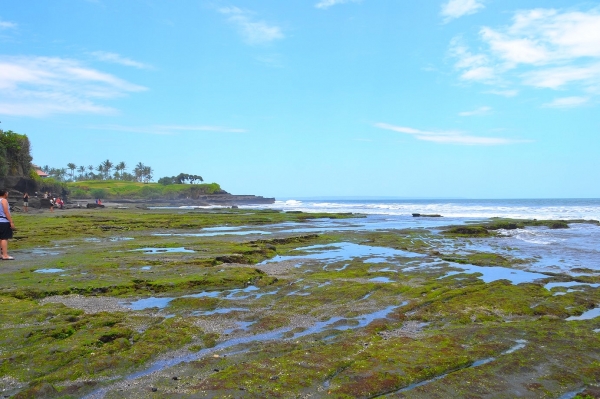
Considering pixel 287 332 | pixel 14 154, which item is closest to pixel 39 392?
pixel 287 332

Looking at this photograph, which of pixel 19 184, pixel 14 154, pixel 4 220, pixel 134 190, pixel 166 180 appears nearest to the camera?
pixel 4 220

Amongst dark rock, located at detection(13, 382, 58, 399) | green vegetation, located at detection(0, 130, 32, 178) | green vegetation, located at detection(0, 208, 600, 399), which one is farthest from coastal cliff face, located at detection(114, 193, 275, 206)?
dark rock, located at detection(13, 382, 58, 399)

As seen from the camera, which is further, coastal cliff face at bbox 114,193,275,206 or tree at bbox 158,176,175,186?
tree at bbox 158,176,175,186

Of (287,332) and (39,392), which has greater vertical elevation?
(39,392)

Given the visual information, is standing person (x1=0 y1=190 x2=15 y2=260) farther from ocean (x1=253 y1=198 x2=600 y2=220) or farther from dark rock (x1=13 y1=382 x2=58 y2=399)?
ocean (x1=253 y1=198 x2=600 y2=220)

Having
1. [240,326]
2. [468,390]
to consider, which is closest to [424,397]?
[468,390]

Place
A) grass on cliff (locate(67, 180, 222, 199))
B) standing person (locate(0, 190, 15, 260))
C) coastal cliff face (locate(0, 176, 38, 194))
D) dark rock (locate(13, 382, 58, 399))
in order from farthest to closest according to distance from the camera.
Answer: grass on cliff (locate(67, 180, 222, 199)), coastal cliff face (locate(0, 176, 38, 194)), standing person (locate(0, 190, 15, 260)), dark rock (locate(13, 382, 58, 399))

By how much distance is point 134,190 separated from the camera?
15425 centimetres

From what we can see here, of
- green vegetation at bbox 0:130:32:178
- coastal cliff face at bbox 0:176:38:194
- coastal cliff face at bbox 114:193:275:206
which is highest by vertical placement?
green vegetation at bbox 0:130:32:178

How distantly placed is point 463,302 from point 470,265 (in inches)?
326

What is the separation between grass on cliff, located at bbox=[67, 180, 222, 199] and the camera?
14575 cm

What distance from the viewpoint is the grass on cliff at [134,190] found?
146 m

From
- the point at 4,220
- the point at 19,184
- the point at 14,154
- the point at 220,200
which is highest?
the point at 14,154

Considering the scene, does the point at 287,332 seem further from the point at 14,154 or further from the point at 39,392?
the point at 14,154
